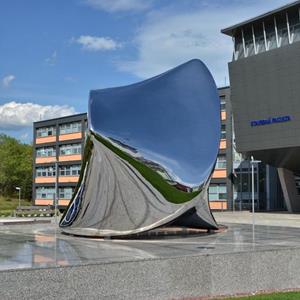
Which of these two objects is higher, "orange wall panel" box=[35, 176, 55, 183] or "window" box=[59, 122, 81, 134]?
"window" box=[59, 122, 81, 134]

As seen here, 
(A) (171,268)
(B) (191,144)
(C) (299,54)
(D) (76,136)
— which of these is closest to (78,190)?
(B) (191,144)

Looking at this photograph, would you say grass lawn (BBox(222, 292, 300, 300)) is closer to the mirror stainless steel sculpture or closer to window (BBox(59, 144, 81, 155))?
the mirror stainless steel sculpture

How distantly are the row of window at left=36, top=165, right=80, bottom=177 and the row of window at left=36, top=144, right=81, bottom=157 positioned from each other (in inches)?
95.6

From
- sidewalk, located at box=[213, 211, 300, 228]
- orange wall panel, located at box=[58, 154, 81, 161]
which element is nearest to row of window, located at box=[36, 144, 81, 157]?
orange wall panel, located at box=[58, 154, 81, 161]

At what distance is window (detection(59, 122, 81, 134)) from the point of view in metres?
87.2

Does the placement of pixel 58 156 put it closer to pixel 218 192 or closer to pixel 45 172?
pixel 45 172

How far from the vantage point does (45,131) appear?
314 ft

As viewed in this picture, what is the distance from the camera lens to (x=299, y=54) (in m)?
47.2

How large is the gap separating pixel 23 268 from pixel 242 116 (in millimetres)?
45736

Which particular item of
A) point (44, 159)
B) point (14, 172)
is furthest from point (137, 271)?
point (14, 172)

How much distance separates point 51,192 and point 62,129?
11213mm

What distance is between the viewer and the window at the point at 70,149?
3395 inches

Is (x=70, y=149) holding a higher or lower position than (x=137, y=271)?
higher

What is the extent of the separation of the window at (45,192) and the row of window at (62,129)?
32.8 feet
